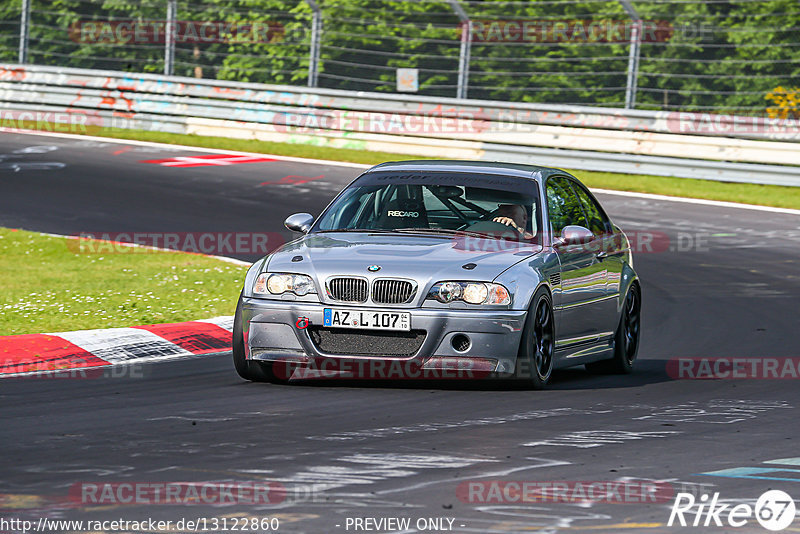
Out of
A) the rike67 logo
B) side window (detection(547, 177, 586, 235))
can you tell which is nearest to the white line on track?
side window (detection(547, 177, 586, 235))

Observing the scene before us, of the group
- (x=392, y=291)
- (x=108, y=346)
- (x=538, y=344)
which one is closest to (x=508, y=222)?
(x=538, y=344)

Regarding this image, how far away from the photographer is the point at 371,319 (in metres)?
8.58

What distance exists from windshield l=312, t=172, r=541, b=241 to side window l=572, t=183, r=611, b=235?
819 millimetres

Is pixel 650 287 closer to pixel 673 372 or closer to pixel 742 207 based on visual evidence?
pixel 673 372

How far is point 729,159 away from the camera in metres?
22.7

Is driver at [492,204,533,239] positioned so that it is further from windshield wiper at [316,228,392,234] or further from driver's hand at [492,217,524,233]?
windshield wiper at [316,228,392,234]

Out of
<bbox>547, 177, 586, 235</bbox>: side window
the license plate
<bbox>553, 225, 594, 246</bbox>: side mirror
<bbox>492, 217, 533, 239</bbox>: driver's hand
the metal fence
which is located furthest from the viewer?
the metal fence

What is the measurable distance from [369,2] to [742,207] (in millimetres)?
10370

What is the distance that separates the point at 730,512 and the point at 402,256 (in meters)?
3.63

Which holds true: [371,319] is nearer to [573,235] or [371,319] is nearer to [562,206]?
[573,235]

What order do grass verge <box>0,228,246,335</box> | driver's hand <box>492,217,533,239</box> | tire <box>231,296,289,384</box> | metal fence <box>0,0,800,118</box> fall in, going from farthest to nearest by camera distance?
metal fence <box>0,0,800,118</box>, grass verge <box>0,228,246,335</box>, driver's hand <box>492,217,533,239</box>, tire <box>231,296,289,384</box>

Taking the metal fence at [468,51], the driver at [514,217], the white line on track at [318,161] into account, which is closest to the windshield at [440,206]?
the driver at [514,217]

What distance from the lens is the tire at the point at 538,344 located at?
8.73m

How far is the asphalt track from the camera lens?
219 inches
